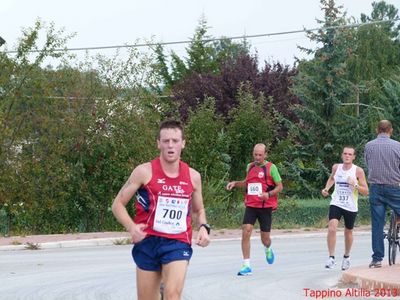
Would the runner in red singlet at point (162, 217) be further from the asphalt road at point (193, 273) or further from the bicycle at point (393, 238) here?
the bicycle at point (393, 238)

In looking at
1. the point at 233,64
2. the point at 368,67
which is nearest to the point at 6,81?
the point at 233,64

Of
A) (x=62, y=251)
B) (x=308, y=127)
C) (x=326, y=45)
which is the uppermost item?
(x=326, y=45)

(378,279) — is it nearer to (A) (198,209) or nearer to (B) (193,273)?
(B) (193,273)

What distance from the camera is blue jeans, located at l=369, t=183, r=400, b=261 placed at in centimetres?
1596

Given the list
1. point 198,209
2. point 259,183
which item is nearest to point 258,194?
point 259,183

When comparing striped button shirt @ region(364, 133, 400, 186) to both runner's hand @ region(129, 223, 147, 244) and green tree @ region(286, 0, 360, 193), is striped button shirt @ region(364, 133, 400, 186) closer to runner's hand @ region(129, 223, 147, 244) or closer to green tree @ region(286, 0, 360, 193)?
runner's hand @ region(129, 223, 147, 244)

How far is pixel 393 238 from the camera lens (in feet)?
55.6

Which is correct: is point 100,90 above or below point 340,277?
above

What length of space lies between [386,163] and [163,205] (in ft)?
24.7

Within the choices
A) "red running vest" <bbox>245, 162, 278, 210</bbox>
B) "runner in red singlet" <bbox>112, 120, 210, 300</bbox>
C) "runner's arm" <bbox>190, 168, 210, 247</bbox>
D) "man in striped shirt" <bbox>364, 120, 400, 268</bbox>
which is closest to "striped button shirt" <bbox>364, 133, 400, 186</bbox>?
"man in striped shirt" <bbox>364, 120, 400, 268</bbox>

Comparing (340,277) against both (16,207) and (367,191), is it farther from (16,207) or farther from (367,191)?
(16,207)

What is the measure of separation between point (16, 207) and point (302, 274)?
12.4m

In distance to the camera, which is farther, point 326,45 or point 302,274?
point 326,45

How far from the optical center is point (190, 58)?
63531 millimetres
